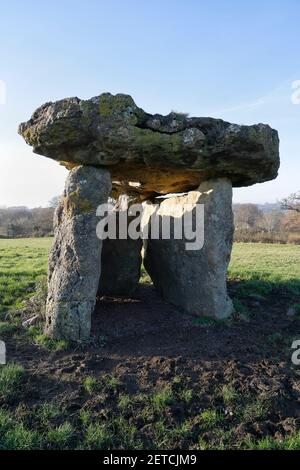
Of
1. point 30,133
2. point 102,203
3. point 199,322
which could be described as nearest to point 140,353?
point 199,322

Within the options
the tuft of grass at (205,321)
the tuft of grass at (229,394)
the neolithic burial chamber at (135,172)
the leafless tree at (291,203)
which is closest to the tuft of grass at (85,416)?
the tuft of grass at (229,394)

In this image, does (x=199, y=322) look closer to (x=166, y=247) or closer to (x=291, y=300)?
(x=166, y=247)

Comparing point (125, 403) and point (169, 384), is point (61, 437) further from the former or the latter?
point (169, 384)

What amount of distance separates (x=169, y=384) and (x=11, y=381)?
83.4 inches

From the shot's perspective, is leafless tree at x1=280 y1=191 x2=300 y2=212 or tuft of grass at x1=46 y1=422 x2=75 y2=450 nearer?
tuft of grass at x1=46 y1=422 x2=75 y2=450

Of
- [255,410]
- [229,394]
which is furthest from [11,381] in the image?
[255,410]

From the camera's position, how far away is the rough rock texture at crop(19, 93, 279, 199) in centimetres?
729

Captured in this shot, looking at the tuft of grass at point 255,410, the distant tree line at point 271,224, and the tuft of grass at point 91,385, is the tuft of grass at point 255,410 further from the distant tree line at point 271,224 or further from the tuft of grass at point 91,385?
the distant tree line at point 271,224

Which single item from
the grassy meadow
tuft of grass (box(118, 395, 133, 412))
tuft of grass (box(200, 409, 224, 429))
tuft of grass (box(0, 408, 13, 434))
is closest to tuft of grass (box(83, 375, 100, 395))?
the grassy meadow

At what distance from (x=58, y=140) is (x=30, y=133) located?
583mm

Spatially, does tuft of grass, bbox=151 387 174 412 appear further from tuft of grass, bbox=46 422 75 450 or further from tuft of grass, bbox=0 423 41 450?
tuft of grass, bbox=0 423 41 450

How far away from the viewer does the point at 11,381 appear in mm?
5988

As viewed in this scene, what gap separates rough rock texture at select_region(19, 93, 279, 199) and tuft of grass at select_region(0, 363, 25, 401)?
11.9ft

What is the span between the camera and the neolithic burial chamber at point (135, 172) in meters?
7.38
